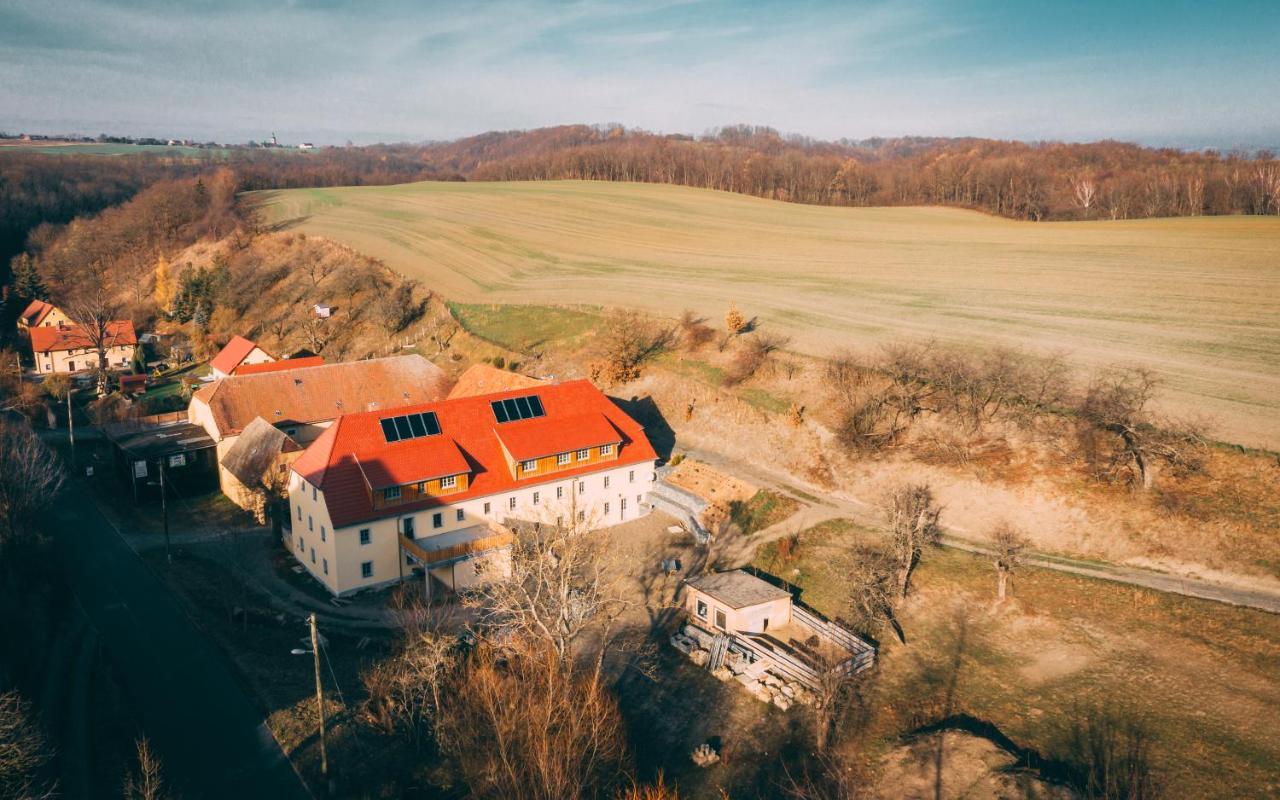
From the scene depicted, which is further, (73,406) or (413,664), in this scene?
(73,406)

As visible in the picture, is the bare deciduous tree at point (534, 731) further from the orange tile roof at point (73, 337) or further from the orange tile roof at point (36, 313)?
the orange tile roof at point (36, 313)

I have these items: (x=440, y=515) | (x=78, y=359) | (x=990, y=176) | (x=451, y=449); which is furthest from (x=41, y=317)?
(x=990, y=176)

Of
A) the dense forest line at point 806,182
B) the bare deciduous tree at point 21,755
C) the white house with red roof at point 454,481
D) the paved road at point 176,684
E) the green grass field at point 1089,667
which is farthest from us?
the dense forest line at point 806,182

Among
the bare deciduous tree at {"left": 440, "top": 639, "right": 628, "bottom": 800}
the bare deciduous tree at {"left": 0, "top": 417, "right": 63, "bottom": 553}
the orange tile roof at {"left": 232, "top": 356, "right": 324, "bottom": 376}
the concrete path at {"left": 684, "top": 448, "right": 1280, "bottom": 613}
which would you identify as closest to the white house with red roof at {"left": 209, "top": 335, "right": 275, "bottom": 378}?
the orange tile roof at {"left": 232, "top": 356, "right": 324, "bottom": 376}

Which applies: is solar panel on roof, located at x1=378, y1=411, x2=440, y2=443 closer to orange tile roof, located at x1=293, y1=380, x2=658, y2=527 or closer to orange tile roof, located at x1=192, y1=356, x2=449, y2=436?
orange tile roof, located at x1=293, y1=380, x2=658, y2=527

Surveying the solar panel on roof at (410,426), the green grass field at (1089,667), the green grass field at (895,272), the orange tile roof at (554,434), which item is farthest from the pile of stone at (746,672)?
the green grass field at (895,272)

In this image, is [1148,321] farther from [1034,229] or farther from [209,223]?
[209,223]

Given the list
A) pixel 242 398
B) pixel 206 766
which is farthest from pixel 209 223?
pixel 206 766
